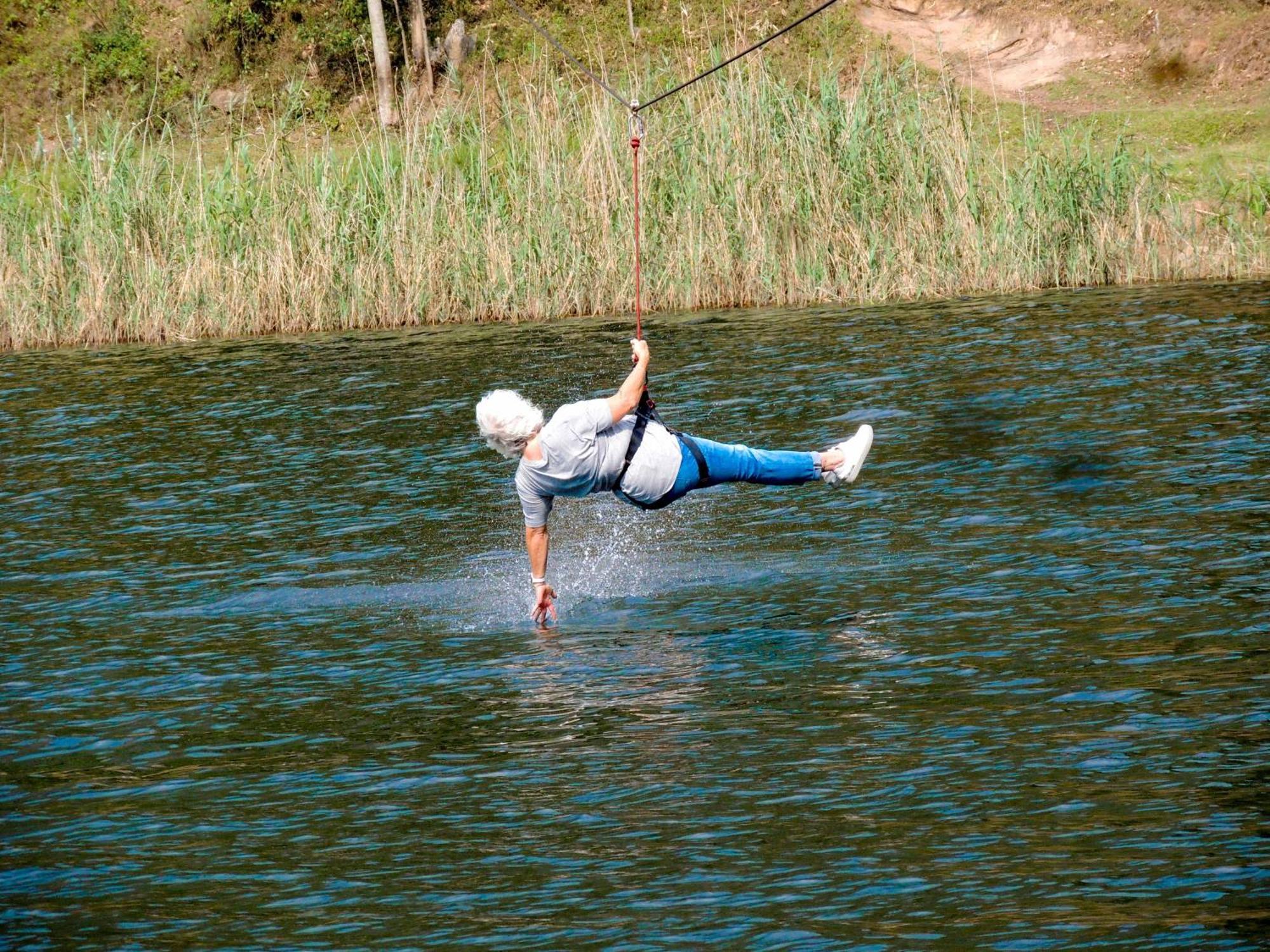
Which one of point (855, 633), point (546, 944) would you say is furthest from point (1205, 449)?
point (546, 944)

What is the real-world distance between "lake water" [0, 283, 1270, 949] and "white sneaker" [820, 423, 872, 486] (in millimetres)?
604

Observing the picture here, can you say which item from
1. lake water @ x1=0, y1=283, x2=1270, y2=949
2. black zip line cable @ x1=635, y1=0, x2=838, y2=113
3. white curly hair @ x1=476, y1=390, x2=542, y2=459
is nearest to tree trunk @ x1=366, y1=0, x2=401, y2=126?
black zip line cable @ x1=635, y1=0, x2=838, y2=113

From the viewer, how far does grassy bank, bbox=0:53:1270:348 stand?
66.6 feet

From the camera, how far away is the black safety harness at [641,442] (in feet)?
29.3

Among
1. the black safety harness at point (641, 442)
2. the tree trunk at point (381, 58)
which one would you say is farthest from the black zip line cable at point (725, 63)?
the tree trunk at point (381, 58)

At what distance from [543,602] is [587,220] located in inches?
491

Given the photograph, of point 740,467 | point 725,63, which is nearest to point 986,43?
point 725,63

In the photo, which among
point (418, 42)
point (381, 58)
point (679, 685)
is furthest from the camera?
point (418, 42)

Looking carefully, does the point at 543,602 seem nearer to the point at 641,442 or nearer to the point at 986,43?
the point at 641,442

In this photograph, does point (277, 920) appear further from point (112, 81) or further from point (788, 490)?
point (112, 81)

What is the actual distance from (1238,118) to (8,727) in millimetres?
25849

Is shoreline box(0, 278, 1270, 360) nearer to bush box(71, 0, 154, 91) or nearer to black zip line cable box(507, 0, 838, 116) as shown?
black zip line cable box(507, 0, 838, 116)

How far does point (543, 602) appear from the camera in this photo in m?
9.07

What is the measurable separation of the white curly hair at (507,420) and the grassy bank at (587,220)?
1208 cm
